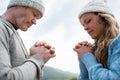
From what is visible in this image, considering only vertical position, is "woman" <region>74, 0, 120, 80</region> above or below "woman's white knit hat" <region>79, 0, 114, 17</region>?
below

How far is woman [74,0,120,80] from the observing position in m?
3.92

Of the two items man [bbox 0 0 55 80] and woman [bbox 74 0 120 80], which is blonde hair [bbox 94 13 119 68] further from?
man [bbox 0 0 55 80]

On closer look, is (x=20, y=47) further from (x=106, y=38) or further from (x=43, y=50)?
(x=106, y=38)

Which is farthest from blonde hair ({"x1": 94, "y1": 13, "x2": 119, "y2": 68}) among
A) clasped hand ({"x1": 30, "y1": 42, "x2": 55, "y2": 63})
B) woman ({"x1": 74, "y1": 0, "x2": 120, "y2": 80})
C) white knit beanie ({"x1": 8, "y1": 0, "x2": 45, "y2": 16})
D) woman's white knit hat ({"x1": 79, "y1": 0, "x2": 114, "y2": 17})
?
white knit beanie ({"x1": 8, "y1": 0, "x2": 45, "y2": 16})

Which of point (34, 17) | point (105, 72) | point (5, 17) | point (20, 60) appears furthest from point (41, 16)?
point (105, 72)

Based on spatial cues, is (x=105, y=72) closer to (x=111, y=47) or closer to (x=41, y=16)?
(x=111, y=47)

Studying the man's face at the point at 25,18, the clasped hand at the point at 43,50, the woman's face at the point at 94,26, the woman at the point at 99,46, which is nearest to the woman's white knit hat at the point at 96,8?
the woman at the point at 99,46

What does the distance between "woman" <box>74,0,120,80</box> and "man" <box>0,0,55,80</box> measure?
1.44 ft

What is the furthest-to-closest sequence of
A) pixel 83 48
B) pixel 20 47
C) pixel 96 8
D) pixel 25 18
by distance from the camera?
1. pixel 96 8
2. pixel 83 48
3. pixel 25 18
4. pixel 20 47

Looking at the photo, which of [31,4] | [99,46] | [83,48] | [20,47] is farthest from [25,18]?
[99,46]

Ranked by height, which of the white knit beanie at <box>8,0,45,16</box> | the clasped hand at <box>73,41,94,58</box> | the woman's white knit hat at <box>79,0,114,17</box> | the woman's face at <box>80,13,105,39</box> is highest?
the white knit beanie at <box>8,0,45,16</box>

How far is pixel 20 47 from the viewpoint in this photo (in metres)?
3.92

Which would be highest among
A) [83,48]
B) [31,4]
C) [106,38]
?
[31,4]

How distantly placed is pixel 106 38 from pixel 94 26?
0.22 m
